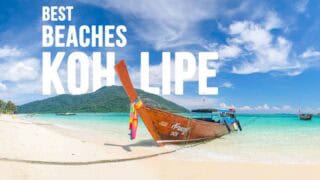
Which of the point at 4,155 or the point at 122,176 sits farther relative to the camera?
the point at 4,155

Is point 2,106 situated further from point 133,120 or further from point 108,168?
point 108,168

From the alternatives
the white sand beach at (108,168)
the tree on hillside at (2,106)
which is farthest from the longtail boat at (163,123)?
the tree on hillside at (2,106)

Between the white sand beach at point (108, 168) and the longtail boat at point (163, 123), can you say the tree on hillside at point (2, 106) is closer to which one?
the longtail boat at point (163, 123)

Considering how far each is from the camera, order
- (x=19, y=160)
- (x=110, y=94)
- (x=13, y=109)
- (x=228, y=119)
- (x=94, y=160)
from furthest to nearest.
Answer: (x=110, y=94), (x=13, y=109), (x=228, y=119), (x=94, y=160), (x=19, y=160)

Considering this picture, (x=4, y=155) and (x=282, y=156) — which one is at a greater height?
(x=4, y=155)

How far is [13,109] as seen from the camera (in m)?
98.3

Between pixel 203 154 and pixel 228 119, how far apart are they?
45.9 feet

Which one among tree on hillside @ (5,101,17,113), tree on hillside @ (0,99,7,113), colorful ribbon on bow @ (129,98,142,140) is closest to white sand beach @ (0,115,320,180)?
colorful ribbon on bow @ (129,98,142,140)

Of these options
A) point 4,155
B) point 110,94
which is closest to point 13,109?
point 110,94

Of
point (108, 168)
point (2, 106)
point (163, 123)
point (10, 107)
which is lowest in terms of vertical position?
point (108, 168)

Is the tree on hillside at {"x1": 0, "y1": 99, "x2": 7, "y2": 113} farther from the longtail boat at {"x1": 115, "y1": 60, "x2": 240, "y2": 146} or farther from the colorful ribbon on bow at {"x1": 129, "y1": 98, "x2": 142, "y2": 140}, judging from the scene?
the colorful ribbon on bow at {"x1": 129, "y1": 98, "x2": 142, "y2": 140}

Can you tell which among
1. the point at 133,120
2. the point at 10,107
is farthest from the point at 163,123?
the point at 10,107

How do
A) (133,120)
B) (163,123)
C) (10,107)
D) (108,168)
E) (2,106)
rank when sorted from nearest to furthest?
1. (108,168)
2. (133,120)
3. (163,123)
4. (2,106)
5. (10,107)

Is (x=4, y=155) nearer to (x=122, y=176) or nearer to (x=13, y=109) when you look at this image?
(x=122, y=176)
